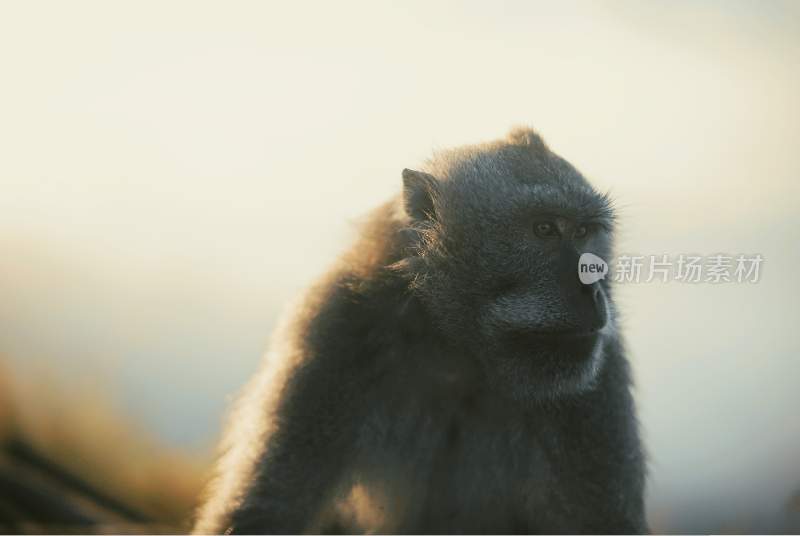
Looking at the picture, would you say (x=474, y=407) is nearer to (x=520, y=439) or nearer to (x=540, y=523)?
(x=520, y=439)

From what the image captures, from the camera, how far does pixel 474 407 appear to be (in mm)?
3645

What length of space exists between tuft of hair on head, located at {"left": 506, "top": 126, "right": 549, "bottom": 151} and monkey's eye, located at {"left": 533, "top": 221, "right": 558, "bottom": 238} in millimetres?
488

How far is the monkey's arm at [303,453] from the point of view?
3.19 m

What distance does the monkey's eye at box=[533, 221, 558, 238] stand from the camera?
324 cm

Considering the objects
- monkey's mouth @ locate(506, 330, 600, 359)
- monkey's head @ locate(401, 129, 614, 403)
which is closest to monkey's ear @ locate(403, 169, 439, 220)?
monkey's head @ locate(401, 129, 614, 403)

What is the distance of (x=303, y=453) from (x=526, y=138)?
1720 mm

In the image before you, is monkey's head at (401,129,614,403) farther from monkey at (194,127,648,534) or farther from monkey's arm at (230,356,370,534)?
monkey's arm at (230,356,370,534)

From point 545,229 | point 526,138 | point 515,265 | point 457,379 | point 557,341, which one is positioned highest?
point 526,138

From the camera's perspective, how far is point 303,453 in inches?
126

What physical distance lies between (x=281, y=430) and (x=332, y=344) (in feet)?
1.33

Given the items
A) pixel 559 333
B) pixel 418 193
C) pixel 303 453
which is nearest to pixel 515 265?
pixel 559 333

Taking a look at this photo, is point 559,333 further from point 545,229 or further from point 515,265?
point 545,229

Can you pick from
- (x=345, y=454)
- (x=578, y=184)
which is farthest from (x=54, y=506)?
(x=578, y=184)

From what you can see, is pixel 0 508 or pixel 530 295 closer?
pixel 530 295
